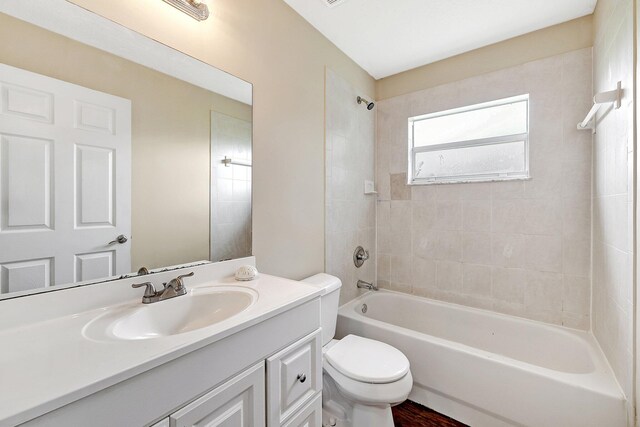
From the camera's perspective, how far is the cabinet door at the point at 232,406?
655 mm

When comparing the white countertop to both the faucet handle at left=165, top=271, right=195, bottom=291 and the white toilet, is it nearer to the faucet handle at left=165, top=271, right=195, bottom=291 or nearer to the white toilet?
the faucet handle at left=165, top=271, right=195, bottom=291

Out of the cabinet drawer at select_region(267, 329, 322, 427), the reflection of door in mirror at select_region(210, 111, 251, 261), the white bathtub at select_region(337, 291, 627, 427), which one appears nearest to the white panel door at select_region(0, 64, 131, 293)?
the reflection of door in mirror at select_region(210, 111, 251, 261)

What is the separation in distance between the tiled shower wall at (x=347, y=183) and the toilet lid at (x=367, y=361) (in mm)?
563

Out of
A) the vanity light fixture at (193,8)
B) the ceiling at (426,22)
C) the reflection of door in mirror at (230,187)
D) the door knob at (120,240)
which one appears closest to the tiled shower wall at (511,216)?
the ceiling at (426,22)

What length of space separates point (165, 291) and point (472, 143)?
7.57 ft

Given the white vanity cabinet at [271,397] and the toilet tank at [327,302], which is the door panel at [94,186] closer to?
the white vanity cabinet at [271,397]

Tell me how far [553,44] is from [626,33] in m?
0.80

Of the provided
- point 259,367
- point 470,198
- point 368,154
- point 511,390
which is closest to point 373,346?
point 511,390

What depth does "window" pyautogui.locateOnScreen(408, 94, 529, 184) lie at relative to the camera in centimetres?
198

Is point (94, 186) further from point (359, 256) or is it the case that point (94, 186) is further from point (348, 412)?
point (359, 256)

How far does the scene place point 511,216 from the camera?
194cm

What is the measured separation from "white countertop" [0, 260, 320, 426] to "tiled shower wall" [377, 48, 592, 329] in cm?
177

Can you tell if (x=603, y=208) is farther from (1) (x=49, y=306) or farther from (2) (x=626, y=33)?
(1) (x=49, y=306)

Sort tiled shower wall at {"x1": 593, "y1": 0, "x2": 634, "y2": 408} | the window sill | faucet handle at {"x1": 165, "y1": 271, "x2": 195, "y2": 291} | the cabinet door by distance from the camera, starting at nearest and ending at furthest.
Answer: the cabinet door
faucet handle at {"x1": 165, "y1": 271, "x2": 195, "y2": 291}
tiled shower wall at {"x1": 593, "y1": 0, "x2": 634, "y2": 408}
the window sill
